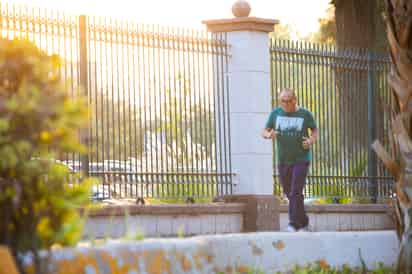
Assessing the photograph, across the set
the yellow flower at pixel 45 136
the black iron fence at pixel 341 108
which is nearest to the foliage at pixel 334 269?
the black iron fence at pixel 341 108

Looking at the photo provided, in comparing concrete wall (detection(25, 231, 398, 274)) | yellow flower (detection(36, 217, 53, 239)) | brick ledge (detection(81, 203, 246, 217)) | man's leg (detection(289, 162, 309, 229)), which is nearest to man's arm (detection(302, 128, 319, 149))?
man's leg (detection(289, 162, 309, 229))

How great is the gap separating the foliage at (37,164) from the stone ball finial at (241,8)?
11332 mm

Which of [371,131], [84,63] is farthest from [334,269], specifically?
[371,131]

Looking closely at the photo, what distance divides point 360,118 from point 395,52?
17.4ft

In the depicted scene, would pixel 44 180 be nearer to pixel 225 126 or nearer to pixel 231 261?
pixel 231 261

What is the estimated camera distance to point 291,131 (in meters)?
15.4

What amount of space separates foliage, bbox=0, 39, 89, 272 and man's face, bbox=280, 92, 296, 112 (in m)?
10.3

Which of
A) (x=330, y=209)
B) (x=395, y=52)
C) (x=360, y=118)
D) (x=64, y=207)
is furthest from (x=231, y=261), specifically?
(x=360, y=118)

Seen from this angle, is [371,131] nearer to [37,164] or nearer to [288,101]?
[288,101]

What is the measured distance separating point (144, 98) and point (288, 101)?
168 centimetres

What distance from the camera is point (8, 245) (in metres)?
4.84

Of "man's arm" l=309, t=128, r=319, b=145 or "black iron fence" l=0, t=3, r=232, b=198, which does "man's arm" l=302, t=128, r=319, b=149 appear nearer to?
"man's arm" l=309, t=128, r=319, b=145

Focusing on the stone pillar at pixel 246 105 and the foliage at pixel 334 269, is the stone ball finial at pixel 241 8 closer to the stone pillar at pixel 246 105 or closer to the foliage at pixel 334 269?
the stone pillar at pixel 246 105

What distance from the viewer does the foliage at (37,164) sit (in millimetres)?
4746
